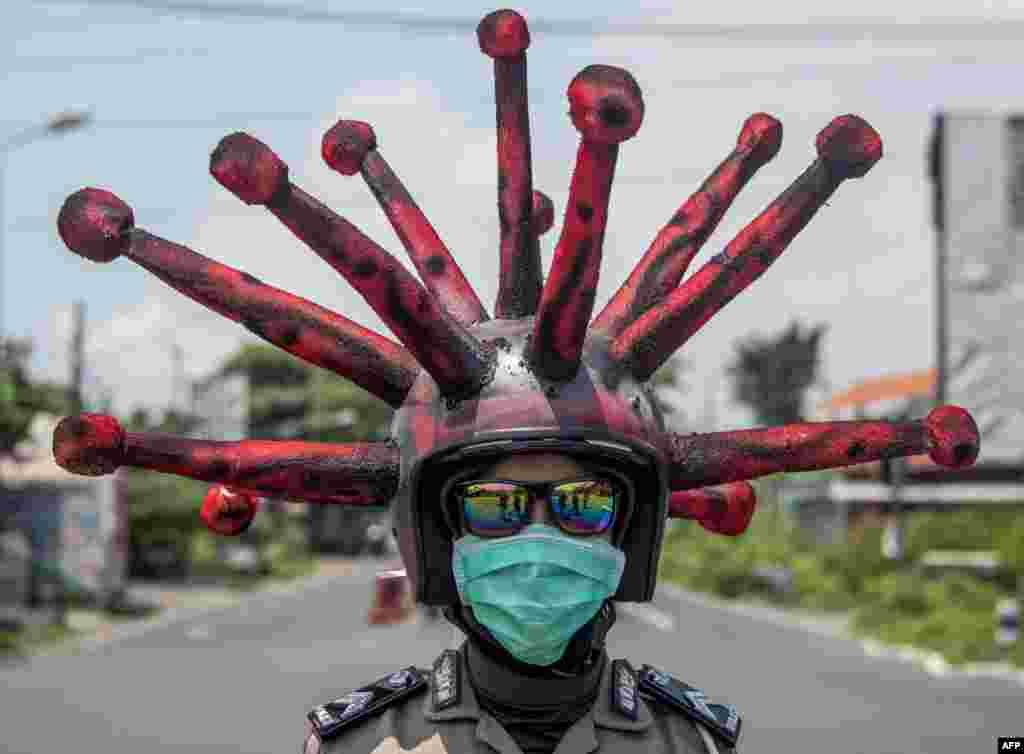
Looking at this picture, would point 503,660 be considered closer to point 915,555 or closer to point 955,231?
point 915,555

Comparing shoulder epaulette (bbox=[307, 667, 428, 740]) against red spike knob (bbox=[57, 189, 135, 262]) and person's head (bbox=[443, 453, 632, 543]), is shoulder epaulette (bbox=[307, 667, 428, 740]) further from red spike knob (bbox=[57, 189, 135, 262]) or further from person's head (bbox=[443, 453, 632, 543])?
red spike knob (bbox=[57, 189, 135, 262])

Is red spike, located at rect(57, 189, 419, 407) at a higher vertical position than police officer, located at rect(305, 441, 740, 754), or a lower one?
higher

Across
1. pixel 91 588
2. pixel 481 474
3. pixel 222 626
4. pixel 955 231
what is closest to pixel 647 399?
pixel 481 474

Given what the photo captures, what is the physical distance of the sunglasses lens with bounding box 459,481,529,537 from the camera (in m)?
3.40

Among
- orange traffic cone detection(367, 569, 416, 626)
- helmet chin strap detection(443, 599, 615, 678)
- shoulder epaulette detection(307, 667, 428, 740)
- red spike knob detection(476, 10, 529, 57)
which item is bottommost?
orange traffic cone detection(367, 569, 416, 626)

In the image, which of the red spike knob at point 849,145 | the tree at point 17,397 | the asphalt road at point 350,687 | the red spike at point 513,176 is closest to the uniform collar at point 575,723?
the red spike at point 513,176

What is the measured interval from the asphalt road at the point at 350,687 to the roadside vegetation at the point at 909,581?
1.17 metres

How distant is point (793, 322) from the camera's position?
92.2m

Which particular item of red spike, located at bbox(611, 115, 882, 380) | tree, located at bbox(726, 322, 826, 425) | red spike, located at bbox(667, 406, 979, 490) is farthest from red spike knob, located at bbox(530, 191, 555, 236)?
tree, located at bbox(726, 322, 826, 425)

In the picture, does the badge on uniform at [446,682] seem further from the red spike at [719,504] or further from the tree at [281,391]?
the tree at [281,391]

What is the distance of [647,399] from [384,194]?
2.62ft

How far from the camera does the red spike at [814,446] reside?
3.44 meters

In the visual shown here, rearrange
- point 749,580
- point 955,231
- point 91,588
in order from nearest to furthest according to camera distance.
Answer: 1. point 91,588
2. point 955,231
3. point 749,580

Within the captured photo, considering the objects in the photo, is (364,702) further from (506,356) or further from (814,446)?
(814,446)
